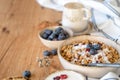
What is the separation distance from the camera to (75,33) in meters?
0.98

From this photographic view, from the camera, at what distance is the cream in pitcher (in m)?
0.95

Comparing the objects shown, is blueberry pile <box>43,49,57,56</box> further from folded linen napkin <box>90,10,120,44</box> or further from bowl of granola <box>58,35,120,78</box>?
folded linen napkin <box>90,10,120,44</box>

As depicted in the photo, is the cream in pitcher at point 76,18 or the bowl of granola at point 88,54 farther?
the cream in pitcher at point 76,18

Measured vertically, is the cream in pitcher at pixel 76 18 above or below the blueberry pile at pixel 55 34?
above

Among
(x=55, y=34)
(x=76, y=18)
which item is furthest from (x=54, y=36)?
(x=76, y=18)

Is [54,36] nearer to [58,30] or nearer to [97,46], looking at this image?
[58,30]

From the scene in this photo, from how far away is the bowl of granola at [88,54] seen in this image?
73cm

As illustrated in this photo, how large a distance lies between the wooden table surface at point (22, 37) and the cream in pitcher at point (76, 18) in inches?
5.5

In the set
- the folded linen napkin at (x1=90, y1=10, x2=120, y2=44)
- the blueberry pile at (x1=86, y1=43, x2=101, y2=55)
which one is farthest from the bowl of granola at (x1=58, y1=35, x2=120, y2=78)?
the folded linen napkin at (x1=90, y1=10, x2=120, y2=44)

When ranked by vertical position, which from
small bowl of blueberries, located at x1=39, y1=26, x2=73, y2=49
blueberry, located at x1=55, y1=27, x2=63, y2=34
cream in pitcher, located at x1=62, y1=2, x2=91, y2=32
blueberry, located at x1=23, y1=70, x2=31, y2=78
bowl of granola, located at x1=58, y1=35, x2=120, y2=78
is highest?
cream in pitcher, located at x1=62, y1=2, x2=91, y2=32

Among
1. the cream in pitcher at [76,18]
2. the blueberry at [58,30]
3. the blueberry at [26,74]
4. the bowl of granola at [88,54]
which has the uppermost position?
the cream in pitcher at [76,18]

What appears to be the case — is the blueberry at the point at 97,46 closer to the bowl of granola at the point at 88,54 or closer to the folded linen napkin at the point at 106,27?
the bowl of granola at the point at 88,54

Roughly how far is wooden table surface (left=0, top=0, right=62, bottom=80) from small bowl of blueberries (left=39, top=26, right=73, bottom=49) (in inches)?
1.3

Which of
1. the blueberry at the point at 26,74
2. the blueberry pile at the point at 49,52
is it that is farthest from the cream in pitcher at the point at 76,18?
the blueberry at the point at 26,74
